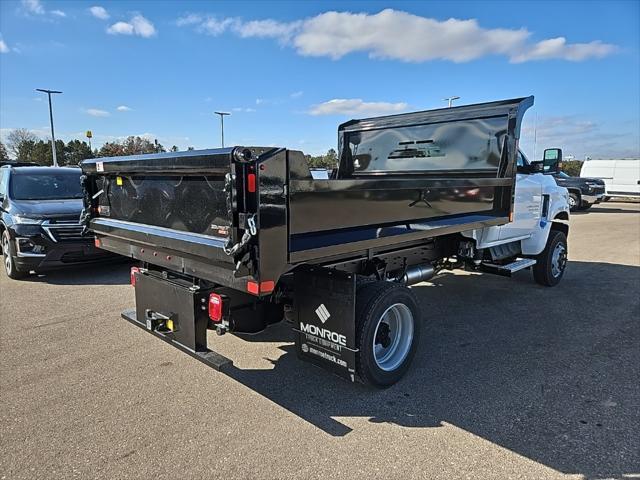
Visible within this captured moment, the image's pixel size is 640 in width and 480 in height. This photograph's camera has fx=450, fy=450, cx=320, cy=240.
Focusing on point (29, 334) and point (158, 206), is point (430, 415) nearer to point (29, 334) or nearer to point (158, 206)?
point (158, 206)

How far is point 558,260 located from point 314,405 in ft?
17.5

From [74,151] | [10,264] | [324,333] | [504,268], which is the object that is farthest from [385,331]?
[74,151]

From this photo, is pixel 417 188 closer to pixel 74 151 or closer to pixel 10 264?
pixel 10 264

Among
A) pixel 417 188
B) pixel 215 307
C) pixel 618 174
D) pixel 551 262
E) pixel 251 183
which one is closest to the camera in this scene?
pixel 251 183

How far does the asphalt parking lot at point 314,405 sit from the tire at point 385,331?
174 millimetres

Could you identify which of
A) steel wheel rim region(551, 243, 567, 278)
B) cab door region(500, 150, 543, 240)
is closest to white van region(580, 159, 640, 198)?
steel wheel rim region(551, 243, 567, 278)

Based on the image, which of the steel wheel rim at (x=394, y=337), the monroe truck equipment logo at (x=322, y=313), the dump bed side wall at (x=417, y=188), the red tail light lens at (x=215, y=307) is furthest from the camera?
the steel wheel rim at (x=394, y=337)

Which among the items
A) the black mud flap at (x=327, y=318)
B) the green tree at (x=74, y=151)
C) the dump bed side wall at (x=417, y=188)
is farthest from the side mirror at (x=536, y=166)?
the green tree at (x=74, y=151)

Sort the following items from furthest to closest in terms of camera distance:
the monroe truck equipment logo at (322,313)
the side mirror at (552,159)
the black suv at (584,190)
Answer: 1. the black suv at (584,190)
2. the side mirror at (552,159)
3. the monroe truck equipment logo at (322,313)

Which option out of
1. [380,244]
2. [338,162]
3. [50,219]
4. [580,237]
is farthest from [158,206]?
[580,237]

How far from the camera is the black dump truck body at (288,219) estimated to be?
261 centimetres

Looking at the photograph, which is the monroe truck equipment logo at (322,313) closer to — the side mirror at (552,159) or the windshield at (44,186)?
the side mirror at (552,159)

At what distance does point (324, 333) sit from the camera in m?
3.46

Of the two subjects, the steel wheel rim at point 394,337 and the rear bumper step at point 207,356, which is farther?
the steel wheel rim at point 394,337
